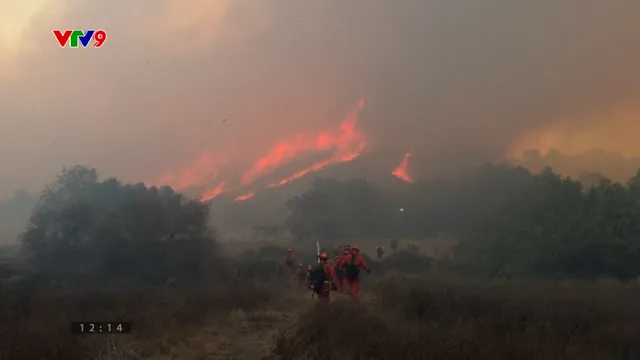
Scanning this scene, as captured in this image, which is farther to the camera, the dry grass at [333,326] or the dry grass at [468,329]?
the dry grass at [333,326]

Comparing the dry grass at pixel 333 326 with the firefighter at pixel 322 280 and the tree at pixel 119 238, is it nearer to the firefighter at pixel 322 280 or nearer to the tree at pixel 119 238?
the firefighter at pixel 322 280

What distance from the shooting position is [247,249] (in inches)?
1384

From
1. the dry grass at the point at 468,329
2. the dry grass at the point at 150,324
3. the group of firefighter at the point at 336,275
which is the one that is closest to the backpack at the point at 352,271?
the group of firefighter at the point at 336,275

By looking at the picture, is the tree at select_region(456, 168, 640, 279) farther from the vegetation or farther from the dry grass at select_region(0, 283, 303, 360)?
the dry grass at select_region(0, 283, 303, 360)

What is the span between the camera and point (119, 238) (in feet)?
82.5

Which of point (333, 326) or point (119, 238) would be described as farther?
point (119, 238)

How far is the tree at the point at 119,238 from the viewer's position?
2512cm

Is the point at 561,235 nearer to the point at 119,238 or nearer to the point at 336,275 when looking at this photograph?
the point at 336,275

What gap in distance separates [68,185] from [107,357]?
2476cm
